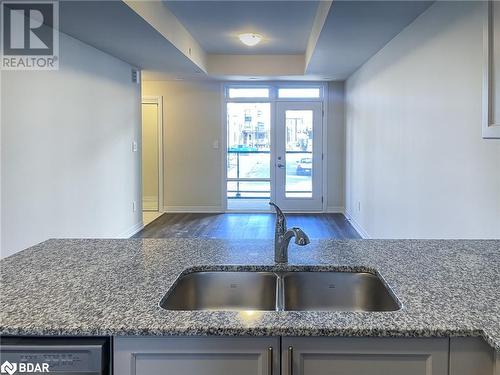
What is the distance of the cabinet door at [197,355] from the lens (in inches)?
41.2

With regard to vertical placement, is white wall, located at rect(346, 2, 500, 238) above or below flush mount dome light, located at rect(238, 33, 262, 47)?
below

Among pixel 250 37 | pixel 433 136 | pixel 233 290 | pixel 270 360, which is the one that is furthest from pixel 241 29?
pixel 270 360

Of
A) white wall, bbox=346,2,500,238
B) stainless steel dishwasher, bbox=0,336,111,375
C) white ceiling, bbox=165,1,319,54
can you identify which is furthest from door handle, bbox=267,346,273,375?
white ceiling, bbox=165,1,319,54

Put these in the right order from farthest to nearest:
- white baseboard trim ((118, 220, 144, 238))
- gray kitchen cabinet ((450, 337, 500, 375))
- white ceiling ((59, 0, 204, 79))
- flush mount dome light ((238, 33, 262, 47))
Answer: white baseboard trim ((118, 220, 144, 238)) < flush mount dome light ((238, 33, 262, 47)) < white ceiling ((59, 0, 204, 79)) < gray kitchen cabinet ((450, 337, 500, 375))

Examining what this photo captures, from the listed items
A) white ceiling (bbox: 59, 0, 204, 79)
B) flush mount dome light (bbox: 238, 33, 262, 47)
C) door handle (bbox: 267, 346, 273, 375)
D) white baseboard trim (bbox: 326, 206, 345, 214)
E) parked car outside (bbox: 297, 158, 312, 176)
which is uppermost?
flush mount dome light (bbox: 238, 33, 262, 47)

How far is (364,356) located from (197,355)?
1.36ft

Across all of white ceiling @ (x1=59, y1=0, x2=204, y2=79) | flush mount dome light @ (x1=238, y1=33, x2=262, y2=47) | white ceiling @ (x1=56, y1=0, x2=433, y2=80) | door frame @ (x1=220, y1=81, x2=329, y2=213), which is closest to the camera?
white ceiling @ (x1=59, y1=0, x2=204, y2=79)

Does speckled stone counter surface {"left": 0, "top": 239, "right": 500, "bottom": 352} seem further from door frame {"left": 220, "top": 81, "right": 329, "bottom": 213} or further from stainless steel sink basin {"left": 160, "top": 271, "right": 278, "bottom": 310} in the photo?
door frame {"left": 220, "top": 81, "right": 329, "bottom": 213}

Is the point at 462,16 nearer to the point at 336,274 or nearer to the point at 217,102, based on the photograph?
the point at 336,274

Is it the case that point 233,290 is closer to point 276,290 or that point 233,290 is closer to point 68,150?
point 276,290

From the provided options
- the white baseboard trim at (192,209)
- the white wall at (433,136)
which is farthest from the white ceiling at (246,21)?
the white baseboard trim at (192,209)

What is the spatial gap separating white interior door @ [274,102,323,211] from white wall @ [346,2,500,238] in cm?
248

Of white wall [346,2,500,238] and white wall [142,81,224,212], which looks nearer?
white wall [346,2,500,238]

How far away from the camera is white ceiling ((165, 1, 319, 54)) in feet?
13.4
